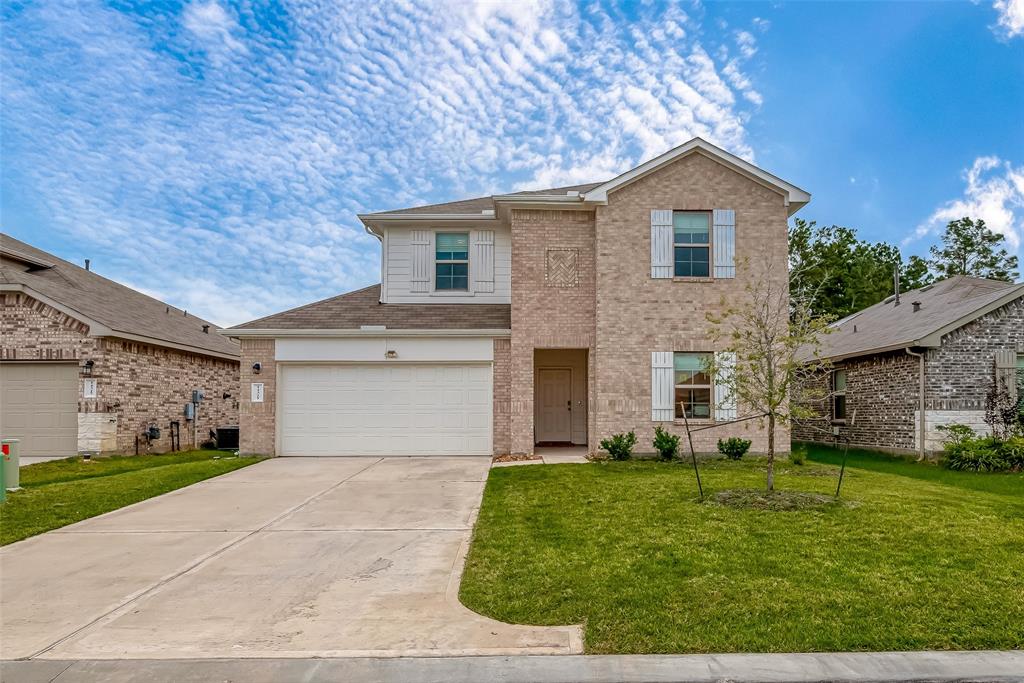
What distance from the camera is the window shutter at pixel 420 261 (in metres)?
15.6

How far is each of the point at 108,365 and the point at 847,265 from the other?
3399 centimetres

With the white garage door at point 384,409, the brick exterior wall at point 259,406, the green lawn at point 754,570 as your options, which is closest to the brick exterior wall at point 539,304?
the white garage door at point 384,409

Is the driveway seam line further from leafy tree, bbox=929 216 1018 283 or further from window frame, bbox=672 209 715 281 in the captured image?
leafy tree, bbox=929 216 1018 283

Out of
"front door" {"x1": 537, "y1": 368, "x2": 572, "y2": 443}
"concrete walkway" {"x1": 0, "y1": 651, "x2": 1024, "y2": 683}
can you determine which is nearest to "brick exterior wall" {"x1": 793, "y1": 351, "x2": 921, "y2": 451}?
"front door" {"x1": 537, "y1": 368, "x2": 572, "y2": 443}

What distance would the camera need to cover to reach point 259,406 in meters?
14.3

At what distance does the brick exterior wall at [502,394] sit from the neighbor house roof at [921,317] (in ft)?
21.8

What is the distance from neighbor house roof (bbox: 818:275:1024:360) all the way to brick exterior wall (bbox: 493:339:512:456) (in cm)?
666

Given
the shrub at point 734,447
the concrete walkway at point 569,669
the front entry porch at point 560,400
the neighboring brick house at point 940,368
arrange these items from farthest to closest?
the front entry porch at point 560,400 < the neighboring brick house at point 940,368 < the shrub at point 734,447 < the concrete walkway at point 569,669

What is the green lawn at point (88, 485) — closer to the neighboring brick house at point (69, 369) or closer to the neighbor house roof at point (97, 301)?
the neighboring brick house at point (69, 369)

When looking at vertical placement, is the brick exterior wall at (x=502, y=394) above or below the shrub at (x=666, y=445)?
above

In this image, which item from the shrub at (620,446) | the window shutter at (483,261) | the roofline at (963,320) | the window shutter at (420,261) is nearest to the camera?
the shrub at (620,446)

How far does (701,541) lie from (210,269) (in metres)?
17.1

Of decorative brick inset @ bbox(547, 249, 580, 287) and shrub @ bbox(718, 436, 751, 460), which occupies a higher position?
decorative brick inset @ bbox(547, 249, 580, 287)

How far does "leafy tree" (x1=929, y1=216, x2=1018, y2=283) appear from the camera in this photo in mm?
35000
